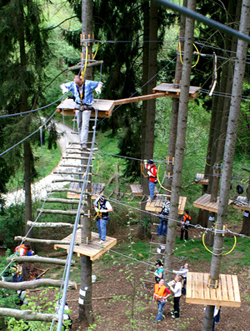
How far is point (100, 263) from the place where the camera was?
11102 millimetres

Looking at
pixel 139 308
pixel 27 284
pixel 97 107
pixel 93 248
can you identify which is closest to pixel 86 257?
pixel 93 248

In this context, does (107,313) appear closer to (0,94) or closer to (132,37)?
(0,94)

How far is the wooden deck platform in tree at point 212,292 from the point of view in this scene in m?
6.16

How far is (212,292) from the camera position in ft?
21.0

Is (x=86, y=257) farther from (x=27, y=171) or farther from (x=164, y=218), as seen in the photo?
(x=27, y=171)

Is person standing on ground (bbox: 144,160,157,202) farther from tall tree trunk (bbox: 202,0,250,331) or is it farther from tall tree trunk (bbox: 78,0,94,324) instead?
tall tree trunk (bbox: 202,0,250,331)

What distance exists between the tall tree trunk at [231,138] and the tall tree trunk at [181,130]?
1134 mm

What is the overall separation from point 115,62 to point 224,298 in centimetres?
835

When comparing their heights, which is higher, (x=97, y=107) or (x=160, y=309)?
(x=97, y=107)

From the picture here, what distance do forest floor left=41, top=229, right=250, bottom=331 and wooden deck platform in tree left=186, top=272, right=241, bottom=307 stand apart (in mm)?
909

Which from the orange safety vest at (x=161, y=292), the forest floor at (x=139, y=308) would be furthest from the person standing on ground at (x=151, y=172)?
the orange safety vest at (x=161, y=292)

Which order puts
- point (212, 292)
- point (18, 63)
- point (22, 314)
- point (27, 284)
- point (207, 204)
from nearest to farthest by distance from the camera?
point (22, 314)
point (27, 284)
point (212, 292)
point (207, 204)
point (18, 63)

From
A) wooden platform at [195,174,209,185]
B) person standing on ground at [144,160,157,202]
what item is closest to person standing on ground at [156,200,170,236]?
person standing on ground at [144,160,157,202]

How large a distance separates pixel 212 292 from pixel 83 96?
4477mm
